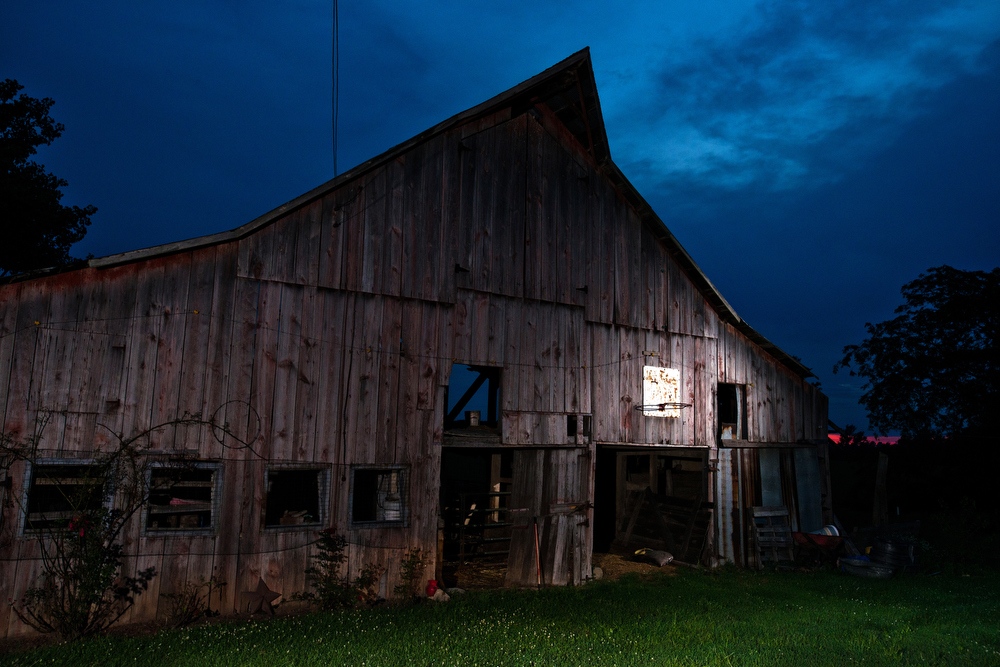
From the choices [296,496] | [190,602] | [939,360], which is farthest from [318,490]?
[939,360]

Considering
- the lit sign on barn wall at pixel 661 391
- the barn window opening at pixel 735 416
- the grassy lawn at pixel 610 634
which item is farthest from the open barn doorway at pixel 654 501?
the grassy lawn at pixel 610 634

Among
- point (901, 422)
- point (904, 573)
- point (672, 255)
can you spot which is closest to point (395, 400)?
point (672, 255)

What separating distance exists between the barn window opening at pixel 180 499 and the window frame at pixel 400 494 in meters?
2.10

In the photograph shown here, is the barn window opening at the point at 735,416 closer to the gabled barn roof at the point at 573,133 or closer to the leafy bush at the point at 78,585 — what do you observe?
the gabled barn roof at the point at 573,133

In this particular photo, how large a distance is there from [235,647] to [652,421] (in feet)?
30.8

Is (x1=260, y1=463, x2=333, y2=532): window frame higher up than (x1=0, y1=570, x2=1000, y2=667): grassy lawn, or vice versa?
(x1=260, y1=463, x2=333, y2=532): window frame

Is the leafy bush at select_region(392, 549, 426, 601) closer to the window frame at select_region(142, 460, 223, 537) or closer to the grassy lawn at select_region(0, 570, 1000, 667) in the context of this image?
the grassy lawn at select_region(0, 570, 1000, 667)

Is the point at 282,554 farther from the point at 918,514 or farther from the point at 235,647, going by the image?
the point at 918,514

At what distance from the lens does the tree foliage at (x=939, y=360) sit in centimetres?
2520

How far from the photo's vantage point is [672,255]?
15.0 m

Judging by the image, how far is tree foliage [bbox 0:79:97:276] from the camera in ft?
59.8

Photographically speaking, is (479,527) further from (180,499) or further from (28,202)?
(28,202)

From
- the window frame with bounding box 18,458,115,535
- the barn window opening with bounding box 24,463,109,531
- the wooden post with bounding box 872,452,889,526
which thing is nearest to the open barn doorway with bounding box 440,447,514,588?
the barn window opening with bounding box 24,463,109,531

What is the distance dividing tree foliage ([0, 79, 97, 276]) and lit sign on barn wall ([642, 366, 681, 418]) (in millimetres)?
16071
